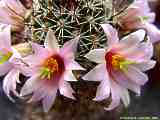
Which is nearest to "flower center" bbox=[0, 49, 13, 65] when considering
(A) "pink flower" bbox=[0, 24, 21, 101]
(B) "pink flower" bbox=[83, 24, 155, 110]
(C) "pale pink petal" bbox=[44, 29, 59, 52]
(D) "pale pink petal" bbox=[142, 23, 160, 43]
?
(A) "pink flower" bbox=[0, 24, 21, 101]

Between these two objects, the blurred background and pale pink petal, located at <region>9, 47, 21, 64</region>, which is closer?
pale pink petal, located at <region>9, 47, 21, 64</region>

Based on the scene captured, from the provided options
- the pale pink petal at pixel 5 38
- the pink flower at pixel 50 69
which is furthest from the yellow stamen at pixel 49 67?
the pale pink petal at pixel 5 38

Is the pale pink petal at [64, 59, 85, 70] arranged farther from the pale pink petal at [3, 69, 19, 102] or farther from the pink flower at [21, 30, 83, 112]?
the pale pink petal at [3, 69, 19, 102]

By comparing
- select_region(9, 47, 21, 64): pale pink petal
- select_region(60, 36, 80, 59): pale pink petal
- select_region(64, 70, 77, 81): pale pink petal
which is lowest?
select_region(64, 70, 77, 81): pale pink petal

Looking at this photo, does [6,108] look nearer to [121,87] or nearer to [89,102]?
[89,102]

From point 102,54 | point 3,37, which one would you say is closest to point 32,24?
point 3,37

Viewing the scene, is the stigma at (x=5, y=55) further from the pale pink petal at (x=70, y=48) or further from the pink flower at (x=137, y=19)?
the pink flower at (x=137, y=19)

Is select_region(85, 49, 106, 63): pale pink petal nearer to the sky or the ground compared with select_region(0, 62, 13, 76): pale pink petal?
nearer to the sky

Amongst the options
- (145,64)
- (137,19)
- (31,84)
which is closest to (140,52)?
(145,64)
